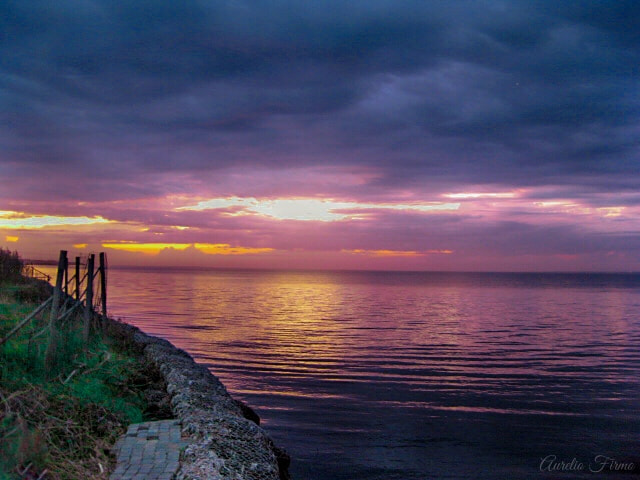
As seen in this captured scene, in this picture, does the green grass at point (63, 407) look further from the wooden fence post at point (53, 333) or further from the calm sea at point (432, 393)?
the calm sea at point (432, 393)

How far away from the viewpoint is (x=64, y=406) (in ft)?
30.3

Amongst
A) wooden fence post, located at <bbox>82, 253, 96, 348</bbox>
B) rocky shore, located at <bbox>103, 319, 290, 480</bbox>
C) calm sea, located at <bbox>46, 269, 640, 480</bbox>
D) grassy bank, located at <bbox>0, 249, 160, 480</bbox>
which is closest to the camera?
grassy bank, located at <bbox>0, 249, 160, 480</bbox>

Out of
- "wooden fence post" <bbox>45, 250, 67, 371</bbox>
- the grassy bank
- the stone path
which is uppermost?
"wooden fence post" <bbox>45, 250, 67, 371</bbox>

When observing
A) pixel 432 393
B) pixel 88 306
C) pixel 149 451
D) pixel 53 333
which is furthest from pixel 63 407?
pixel 432 393

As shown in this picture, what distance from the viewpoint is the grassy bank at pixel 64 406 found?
720 cm

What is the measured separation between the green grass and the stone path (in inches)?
8.9

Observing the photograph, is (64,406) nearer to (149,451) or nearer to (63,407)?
(63,407)

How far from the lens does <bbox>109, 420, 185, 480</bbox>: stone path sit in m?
7.33

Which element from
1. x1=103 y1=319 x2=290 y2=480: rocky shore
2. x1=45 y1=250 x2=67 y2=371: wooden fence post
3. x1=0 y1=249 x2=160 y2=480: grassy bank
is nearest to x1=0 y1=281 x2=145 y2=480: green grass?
x1=0 y1=249 x2=160 y2=480: grassy bank

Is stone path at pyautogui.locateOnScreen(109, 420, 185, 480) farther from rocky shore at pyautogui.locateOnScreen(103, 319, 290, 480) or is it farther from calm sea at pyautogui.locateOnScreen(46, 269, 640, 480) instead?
calm sea at pyautogui.locateOnScreen(46, 269, 640, 480)

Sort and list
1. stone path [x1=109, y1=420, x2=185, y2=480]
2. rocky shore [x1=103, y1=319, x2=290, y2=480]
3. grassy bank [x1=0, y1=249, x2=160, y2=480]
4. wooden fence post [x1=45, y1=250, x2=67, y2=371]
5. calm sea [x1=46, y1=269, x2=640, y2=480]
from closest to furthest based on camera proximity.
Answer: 1. grassy bank [x1=0, y1=249, x2=160, y2=480]
2. stone path [x1=109, y1=420, x2=185, y2=480]
3. rocky shore [x1=103, y1=319, x2=290, y2=480]
4. wooden fence post [x1=45, y1=250, x2=67, y2=371]
5. calm sea [x1=46, y1=269, x2=640, y2=480]

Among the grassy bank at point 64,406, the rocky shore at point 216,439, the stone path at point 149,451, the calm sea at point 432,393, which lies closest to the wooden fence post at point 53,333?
the grassy bank at point 64,406

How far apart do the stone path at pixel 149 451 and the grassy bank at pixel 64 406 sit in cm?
22

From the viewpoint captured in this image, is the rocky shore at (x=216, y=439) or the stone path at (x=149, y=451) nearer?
the stone path at (x=149, y=451)
